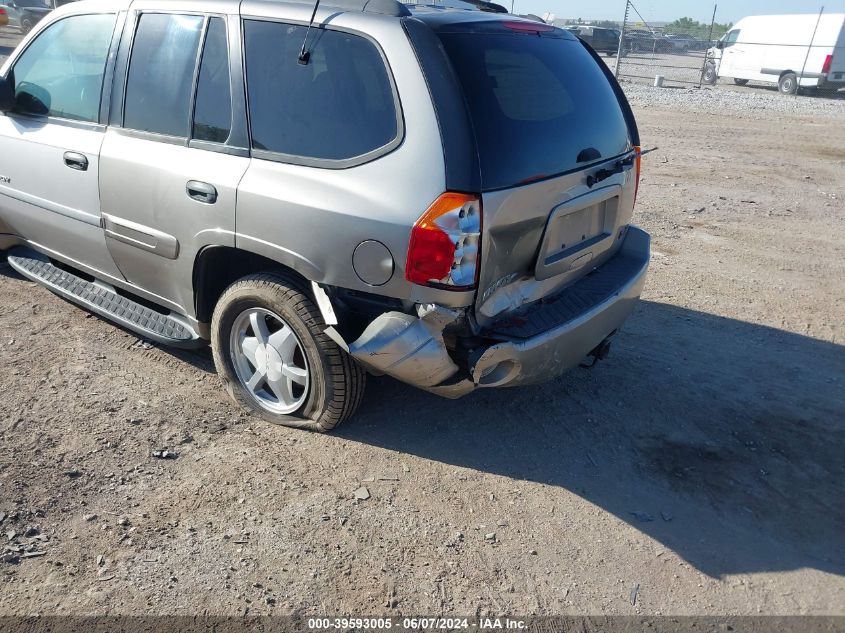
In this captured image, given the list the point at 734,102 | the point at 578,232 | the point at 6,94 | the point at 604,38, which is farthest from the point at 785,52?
the point at 6,94

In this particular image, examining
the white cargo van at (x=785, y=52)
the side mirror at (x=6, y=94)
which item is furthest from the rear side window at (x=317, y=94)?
the white cargo van at (x=785, y=52)

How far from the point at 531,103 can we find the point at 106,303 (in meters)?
2.75

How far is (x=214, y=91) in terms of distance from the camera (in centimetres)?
345

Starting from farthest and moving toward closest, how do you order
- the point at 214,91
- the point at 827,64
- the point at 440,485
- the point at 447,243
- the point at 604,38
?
the point at 604,38, the point at 827,64, the point at 214,91, the point at 440,485, the point at 447,243

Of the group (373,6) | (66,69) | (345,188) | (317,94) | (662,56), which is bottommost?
(662,56)

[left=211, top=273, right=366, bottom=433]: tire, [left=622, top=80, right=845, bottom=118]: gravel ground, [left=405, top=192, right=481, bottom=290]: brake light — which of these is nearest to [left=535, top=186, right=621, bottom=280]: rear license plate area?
[left=405, top=192, right=481, bottom=290]: brake light

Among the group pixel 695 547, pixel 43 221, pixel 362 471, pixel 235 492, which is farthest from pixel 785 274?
pixel 43 221

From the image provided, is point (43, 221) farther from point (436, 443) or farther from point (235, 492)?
point (436, 443)

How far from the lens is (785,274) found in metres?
6.09

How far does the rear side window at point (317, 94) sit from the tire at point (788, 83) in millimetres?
22247

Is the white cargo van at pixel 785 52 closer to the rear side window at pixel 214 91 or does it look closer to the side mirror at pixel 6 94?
the rear side window at pixel 214 91

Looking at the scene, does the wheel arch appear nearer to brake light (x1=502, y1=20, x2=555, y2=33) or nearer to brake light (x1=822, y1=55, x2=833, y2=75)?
brake light (x1=502, y1=20, x2=555, y2=33)

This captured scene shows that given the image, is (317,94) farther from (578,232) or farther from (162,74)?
(578,232)

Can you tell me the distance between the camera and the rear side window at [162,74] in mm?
3564
